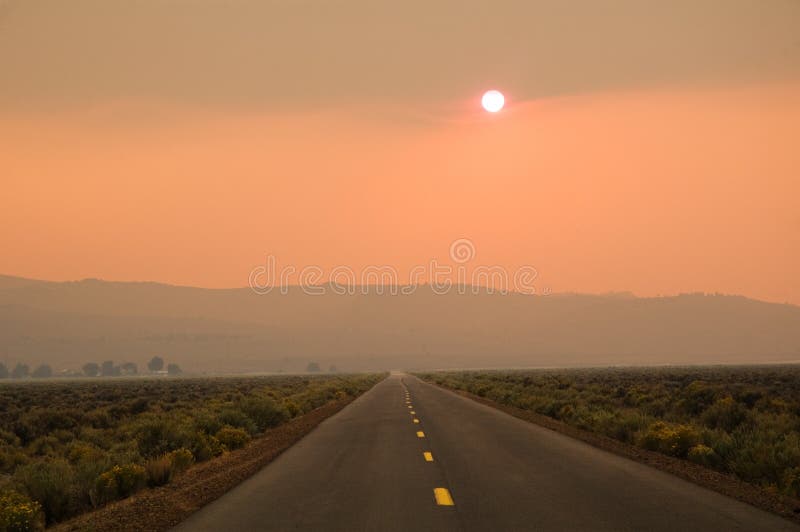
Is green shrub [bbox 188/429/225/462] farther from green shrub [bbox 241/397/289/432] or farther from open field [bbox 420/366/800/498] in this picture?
open field [bbox 420/366/800/498]

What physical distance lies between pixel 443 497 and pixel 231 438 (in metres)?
11.4

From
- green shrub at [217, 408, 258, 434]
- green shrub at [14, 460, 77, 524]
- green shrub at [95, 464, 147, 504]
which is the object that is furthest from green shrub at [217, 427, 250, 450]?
green shrub at [14, 460, 77, 524]

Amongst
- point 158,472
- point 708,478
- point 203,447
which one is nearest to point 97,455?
point 203,447

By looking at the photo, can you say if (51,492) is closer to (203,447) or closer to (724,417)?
(203,447)

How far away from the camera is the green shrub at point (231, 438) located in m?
20.8

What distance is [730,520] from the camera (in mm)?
9500

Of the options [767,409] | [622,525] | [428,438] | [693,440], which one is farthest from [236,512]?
[767,409]

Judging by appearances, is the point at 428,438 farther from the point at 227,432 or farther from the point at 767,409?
the point at 767,409

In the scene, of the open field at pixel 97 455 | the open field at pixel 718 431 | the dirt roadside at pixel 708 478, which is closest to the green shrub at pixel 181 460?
the open field at pixel 97 455

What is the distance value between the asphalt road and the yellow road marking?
3 centimetres

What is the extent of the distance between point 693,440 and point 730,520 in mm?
8373

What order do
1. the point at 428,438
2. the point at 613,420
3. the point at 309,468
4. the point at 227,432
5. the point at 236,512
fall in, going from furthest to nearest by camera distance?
the point at 613,420 → the point at 227,432 → the point at 428,438 → the point at 309,468 → the point at 236,512

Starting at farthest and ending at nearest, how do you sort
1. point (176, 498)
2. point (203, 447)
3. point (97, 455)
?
1. point (97, 455)
2. point (203, 447)
3. point (176, 498)

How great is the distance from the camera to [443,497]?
11.0 metres
